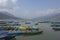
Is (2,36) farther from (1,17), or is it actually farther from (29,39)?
(1,17)

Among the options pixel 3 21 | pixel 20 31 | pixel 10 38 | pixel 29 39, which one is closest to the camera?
pixel 10 38

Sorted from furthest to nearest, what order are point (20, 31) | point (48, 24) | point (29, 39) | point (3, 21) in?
1. point (48, 24)
2. point (3, 21)
3. point (20, 31)
4. point (29, 39)

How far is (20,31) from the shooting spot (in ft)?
16.4

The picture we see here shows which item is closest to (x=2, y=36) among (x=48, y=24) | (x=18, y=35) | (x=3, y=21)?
(x=18, y=35)

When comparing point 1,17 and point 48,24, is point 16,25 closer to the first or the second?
point 1,17

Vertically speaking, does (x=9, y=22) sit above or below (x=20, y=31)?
above

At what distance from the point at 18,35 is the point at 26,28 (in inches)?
33.9

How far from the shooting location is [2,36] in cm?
397

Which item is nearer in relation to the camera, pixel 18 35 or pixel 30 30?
pixel 18 35

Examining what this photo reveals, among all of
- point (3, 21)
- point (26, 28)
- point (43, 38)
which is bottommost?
point (43, 38)

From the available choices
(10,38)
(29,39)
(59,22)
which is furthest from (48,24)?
(10,38)

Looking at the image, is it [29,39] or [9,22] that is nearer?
[29,39]

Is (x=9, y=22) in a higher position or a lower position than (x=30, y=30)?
higher

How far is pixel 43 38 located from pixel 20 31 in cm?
89
